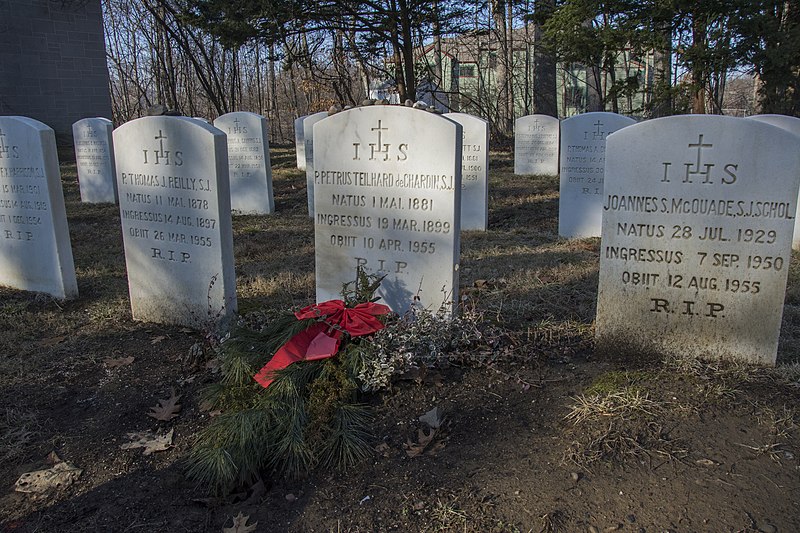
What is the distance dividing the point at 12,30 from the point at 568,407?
20.1m

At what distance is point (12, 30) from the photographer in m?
17.5

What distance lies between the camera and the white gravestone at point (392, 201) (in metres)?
4.18

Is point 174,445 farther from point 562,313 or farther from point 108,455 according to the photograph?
point 562,313

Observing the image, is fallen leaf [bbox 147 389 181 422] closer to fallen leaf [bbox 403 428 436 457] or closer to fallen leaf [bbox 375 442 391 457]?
fallen leaf [bbox 375 442 391 457]

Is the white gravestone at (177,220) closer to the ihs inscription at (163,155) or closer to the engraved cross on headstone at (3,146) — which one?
the ihs inscription at (163,155)

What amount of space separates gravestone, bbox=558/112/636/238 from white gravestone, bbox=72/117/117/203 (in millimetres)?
7947

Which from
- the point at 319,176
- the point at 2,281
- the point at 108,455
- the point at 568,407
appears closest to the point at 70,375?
the point at 108,455

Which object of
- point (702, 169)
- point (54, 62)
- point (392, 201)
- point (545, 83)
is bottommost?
point (392, 201)

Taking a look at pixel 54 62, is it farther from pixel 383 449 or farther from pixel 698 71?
pixel 383 449

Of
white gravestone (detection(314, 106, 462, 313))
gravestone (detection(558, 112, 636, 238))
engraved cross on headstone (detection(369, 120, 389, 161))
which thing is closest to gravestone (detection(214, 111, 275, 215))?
gravestone (detection(558, 112, 636, 238))

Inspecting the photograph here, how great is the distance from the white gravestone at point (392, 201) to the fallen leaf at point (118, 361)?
4.94 ft

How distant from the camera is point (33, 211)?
217 inches

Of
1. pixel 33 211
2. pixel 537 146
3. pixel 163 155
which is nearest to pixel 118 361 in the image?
pixel 163 155

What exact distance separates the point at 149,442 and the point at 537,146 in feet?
41.5
